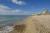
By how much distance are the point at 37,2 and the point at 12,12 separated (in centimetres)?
37

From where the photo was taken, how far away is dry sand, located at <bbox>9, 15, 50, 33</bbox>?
0.97 m

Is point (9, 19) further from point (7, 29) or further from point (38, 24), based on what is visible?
point (38, 24)

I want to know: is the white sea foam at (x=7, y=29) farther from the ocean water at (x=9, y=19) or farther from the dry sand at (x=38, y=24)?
the dry sand at (x=38, y=24)

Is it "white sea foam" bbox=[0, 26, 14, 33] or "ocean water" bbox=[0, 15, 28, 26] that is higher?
"ocean water" bbox=[0, 15, 28, 26]

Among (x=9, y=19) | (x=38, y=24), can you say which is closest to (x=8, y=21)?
(x=9, y=19)

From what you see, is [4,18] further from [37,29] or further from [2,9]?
[37,29]

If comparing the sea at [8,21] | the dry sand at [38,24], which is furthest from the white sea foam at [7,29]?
the dry sand at [38,24]

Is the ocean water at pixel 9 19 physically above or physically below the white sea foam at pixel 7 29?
above

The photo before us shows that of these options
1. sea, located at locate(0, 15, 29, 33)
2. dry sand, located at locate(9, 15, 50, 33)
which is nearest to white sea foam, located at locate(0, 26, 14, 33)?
sea, located at locate(0, 15, 29, 33)

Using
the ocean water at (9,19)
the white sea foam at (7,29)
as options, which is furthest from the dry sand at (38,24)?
the white sea foam at (7,29)

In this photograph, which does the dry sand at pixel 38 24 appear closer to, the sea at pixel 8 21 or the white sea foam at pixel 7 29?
the sea at pixel 8 21

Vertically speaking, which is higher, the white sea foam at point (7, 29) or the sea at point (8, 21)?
the sea at point (8, 21)

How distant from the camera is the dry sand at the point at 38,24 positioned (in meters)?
0.97

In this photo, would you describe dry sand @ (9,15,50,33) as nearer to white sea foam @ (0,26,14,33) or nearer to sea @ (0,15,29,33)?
sea @ (0,15,29,33)
